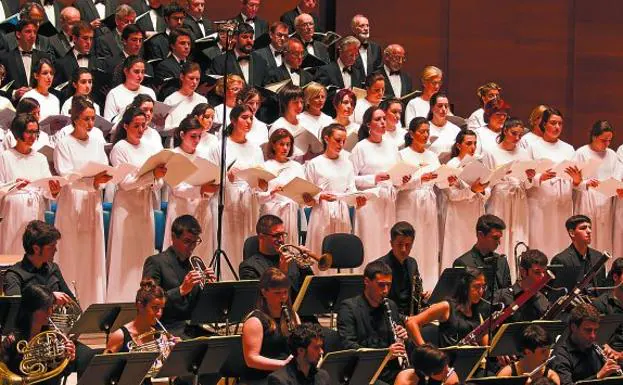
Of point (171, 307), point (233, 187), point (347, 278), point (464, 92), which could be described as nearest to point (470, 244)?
point (233, 187)

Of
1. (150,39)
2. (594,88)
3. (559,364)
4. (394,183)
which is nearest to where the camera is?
(559,364)

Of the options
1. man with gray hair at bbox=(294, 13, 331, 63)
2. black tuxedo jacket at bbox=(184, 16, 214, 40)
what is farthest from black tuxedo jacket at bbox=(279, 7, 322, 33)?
black tuxedo jacket at bbox=(184, 16, 214, 40)

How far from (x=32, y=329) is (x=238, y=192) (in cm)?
367

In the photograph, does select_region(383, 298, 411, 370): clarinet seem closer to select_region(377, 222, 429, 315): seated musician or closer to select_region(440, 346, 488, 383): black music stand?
select_region(440, 346, 488, 383): black music stand

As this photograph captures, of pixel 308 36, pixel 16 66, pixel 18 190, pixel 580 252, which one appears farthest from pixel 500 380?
pixel 308 36

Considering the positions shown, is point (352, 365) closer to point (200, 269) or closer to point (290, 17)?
point (200, 269)

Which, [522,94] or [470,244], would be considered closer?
[470,244]

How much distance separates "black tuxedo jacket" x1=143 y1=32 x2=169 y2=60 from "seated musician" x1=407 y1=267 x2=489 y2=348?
5003mm

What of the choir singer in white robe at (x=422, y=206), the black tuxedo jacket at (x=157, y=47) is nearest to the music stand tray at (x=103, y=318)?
the choir singer in white robe at (x=422, y=206)

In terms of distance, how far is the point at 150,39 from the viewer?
519 inches

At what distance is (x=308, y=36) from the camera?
1416 cm

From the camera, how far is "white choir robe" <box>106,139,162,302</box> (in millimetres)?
10648

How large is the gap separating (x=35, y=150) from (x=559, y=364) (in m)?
4.14

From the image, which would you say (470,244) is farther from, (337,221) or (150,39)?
(150,39)
